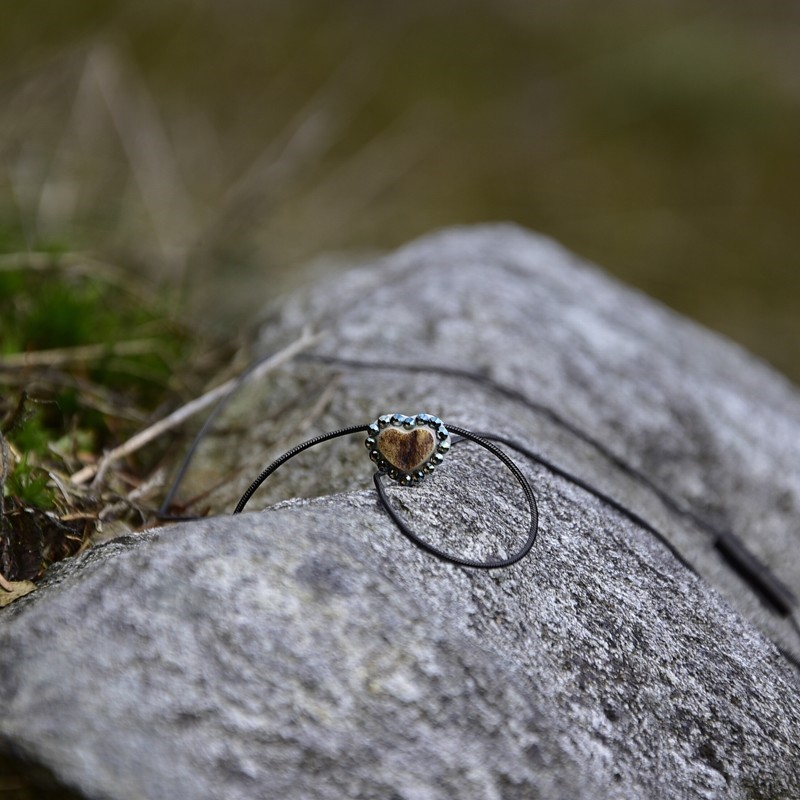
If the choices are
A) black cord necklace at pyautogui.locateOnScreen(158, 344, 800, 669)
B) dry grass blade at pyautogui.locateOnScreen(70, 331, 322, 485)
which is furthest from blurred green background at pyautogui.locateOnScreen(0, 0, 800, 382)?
black cord necklace at pyautogui.locateOnScreen(158, 344, 800, 669)

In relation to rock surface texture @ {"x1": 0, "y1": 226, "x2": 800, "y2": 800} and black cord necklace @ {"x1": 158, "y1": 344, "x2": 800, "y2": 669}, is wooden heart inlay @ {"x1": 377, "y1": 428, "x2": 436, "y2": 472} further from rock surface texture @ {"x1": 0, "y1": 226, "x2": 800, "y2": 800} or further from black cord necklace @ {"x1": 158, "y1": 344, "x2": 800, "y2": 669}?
black cord necklace @ {"x1": 158, "y1": 344, "x2": 800, "y2": 669}

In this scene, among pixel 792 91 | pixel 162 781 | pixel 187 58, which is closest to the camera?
pixel 162 781

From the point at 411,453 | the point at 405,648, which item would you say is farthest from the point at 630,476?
the point at 405,648

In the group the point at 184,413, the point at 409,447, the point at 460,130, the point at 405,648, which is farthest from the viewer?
the point at 460,130

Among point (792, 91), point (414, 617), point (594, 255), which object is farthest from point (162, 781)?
point (792, 91)

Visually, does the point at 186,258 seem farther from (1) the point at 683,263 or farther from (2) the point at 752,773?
(1) the point at 683,263

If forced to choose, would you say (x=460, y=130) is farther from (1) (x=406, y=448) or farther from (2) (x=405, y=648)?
(2) (x=405, y=648)
